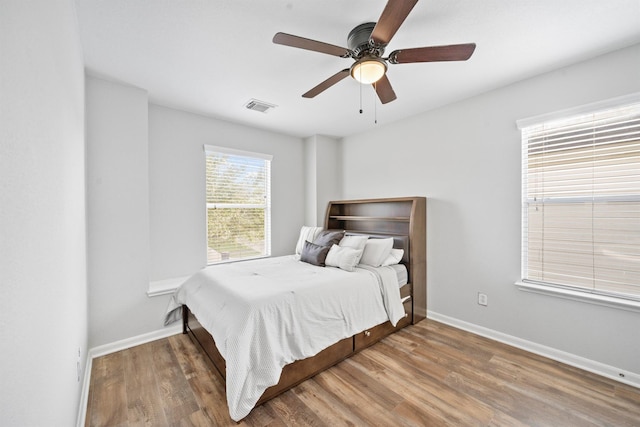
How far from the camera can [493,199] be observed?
2834 millimetres

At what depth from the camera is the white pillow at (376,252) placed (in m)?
3.01

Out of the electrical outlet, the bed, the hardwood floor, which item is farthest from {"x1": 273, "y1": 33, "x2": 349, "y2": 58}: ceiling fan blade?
the electrical outlet

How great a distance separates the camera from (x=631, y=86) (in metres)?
2.08

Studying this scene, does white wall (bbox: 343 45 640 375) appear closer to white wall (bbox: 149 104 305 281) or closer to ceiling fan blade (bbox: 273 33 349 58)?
ceiling fan blade (bbox: 273 33 349 58)

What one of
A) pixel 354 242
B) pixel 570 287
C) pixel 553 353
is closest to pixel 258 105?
pixel 354 242

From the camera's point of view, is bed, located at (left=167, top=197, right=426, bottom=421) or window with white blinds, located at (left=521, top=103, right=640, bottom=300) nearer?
bed, located at (left=167, top=197, right=426, bottom=421)

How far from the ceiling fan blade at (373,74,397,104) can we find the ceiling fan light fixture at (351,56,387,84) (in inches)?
5.0

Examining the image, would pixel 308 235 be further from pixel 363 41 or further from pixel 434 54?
pixel 434 54

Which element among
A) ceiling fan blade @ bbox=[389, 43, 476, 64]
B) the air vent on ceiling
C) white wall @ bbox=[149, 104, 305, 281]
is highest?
the air vent on ceiling

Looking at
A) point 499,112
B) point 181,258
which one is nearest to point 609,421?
point 499,112

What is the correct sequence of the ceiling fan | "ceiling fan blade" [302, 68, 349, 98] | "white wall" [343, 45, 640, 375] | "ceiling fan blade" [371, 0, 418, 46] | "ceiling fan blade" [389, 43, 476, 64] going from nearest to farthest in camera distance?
"ceiling fan blade" [371, 0, 418, 46]
the ceiling fan
"ceiling fan blade" [389, 43, 476, 64]
"ceiling fan blade" [302, 68, 349, 98]
"white wall" [343, 45, 640, 375]

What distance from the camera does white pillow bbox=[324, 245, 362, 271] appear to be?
284 centimetres

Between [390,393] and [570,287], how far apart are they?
1940mm

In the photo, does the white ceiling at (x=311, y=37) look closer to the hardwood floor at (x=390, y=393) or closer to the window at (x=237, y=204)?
the window at (x=237, y=204)
